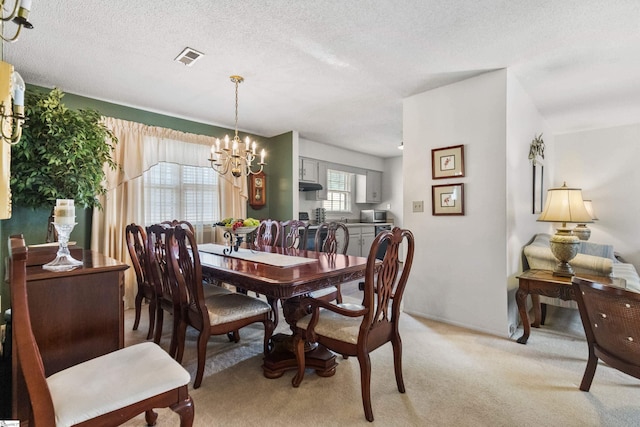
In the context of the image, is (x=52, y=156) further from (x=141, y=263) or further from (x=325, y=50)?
(x=325, y=50)

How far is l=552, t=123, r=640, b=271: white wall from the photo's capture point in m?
4.35

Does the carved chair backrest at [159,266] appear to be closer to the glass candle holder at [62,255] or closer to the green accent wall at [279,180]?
the glass candle holder at [62,255]

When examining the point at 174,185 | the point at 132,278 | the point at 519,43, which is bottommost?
the point at 132,278

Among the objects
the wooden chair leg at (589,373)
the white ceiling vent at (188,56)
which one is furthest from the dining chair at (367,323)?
the white ceiling vent at (188,56)

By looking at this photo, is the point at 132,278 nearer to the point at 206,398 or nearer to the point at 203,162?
the point at 203,162

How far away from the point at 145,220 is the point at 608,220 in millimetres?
6626

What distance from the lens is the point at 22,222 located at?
115 inches

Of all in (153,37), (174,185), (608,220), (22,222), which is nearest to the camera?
(153,37)

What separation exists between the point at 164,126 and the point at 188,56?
172cm

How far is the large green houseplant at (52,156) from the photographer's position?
2498 millimetres

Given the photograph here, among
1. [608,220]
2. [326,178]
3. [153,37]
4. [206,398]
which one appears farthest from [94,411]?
[608,220]

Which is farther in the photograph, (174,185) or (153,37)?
(174,185)

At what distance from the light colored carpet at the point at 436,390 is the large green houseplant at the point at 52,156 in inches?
57.4

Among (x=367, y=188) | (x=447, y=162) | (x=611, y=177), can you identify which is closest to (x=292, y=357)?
(x=447, y=162)
